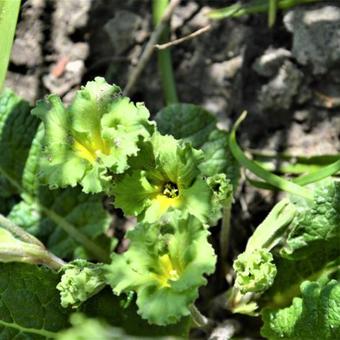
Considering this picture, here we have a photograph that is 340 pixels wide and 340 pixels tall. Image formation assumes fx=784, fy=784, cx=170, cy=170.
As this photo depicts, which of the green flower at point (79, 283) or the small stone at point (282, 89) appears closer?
the green flower at point (79, 283)

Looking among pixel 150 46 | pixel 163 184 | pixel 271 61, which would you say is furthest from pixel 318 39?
pixel 163 184

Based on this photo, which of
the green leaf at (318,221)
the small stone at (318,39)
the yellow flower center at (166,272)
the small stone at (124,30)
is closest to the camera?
the yellow flower center at (166,272)

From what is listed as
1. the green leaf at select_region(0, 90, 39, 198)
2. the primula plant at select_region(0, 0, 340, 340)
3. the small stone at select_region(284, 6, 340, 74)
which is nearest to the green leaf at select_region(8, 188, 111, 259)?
the primula plant at select_region(0, 0, 340, 340)

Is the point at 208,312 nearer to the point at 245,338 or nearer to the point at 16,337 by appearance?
the point at 245,338

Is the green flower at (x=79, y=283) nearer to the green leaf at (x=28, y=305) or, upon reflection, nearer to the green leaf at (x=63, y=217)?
the green leaf at (x=28, y=305)

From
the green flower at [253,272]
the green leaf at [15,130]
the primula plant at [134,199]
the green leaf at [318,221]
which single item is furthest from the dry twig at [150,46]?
the green flower at [253,272]

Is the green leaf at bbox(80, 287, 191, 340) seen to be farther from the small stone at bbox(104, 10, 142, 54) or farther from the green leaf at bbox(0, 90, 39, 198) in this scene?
the small stone at bbox(104, 10, 142, 54)
